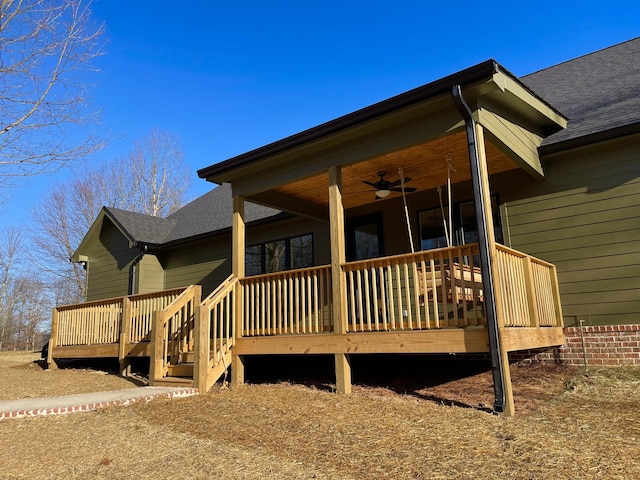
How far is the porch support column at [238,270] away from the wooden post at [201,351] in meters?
0.96

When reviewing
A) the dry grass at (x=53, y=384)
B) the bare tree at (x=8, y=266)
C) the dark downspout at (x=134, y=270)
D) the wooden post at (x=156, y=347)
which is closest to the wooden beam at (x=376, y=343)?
the wooden post at (x=156, y=347)

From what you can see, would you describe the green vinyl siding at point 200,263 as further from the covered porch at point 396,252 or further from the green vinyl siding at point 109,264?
the covered porch at point 396,252

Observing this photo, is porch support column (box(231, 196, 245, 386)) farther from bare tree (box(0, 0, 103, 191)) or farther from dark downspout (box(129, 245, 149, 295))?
dark downspout (box(129, 245, 149, 295))

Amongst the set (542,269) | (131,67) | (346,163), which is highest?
(131,67)

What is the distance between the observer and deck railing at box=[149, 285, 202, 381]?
7.77 m

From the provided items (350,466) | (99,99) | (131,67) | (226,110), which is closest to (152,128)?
(226,110)

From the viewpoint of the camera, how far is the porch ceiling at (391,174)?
712 cm

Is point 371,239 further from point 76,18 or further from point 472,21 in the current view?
point 472,21

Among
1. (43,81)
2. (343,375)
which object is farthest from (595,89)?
(43,81)

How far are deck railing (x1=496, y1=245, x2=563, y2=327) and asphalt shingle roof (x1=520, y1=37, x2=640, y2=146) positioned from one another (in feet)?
7.56

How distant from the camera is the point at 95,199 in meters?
30.3

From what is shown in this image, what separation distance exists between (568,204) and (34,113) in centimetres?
857

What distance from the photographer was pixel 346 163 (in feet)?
23.5

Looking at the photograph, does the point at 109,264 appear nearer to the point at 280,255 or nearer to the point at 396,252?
the point at 280,255
